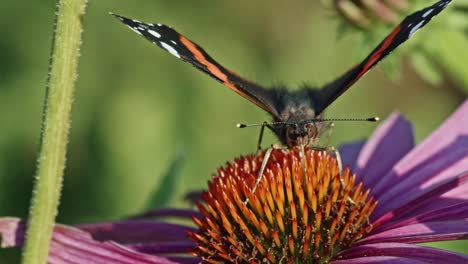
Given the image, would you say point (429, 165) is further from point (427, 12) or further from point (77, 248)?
point (77, 248)

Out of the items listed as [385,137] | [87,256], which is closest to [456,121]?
[385,137]

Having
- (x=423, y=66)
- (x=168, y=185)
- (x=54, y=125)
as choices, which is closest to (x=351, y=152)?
(x=423, y=66)

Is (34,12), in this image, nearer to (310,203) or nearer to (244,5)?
(244,5)

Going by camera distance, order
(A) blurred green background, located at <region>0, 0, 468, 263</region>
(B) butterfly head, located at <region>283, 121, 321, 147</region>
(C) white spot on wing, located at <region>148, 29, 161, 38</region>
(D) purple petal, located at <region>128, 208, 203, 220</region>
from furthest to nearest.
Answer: (A) blurred green background, located at <region>0, 0, 468, 263</region> < (D) purple petal, located at <region>128, 208, 203, 220</region> < (B) butterfly head, located at <region>283, 121, 321, 147</region> < (C) white spot on wing, located at <region>148, 29, 161, 38</region>

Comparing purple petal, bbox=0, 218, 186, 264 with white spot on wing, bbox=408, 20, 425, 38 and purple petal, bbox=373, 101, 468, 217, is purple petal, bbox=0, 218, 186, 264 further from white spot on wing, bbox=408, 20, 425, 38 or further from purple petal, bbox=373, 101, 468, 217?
white spot on wing, bbox=408, 20, 425, 38

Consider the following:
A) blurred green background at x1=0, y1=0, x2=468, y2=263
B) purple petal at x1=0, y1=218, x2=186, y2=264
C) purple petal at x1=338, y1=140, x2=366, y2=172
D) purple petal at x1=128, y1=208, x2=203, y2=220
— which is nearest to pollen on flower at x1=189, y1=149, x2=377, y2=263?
purple petal at x1=0, y1=218, x2=186, y2=264

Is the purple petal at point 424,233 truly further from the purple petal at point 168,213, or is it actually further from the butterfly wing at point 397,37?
the purple petal at point 168,213
